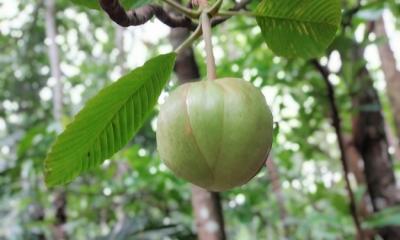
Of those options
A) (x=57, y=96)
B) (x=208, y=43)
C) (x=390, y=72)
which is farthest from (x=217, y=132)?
(x=57, y=96)

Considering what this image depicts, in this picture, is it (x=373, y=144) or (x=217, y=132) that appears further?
(x=373, y=144)

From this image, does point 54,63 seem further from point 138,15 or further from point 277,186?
point 138,15

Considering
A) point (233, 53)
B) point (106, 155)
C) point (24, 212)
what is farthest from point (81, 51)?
point (106, 155)

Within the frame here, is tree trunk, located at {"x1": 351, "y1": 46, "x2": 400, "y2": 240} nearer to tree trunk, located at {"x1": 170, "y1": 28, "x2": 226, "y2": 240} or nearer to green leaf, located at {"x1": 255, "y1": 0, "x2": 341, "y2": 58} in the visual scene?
tree trunk, located at {"x1": 170, "y1": 28, "x2": 226, "y2": 240}

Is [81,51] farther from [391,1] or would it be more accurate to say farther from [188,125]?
[188,125]

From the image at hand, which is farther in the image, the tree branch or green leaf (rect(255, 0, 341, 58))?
green leaf (rect(255, 0, 341, 58))

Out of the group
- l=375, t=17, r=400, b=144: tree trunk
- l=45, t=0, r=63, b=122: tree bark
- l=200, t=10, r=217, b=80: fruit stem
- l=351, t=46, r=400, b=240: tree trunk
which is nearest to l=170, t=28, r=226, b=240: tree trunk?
l=351, t=46, r=400, b=240: tree trunk

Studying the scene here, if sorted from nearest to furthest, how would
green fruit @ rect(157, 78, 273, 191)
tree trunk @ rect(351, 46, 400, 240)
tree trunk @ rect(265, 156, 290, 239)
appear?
green fruit @ rect(157, 78, 273, 191) → tree trunk @ rect(351, 46, 400, 240) → tree trunk @ rect(265, 156, 290, 239)
